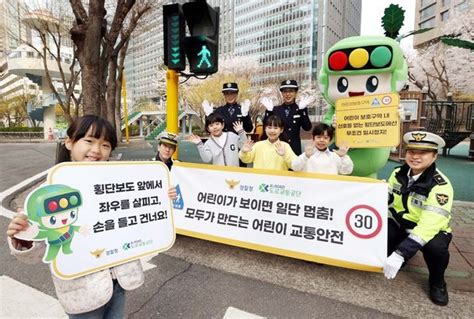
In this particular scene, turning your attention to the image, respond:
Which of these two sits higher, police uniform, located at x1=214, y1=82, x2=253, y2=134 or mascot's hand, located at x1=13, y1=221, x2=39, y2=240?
police uniform, located at x1=214, y1=82, x2=253, y2=134

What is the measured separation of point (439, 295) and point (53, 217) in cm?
306

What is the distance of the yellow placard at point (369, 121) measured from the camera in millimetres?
3254

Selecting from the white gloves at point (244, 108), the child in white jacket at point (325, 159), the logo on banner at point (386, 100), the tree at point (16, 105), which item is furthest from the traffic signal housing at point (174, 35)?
the tree at point (16, 105)

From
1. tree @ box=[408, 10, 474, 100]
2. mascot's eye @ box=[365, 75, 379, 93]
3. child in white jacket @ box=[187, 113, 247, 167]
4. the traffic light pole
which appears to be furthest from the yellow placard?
tree @ box=[408, 10, 474, 100]

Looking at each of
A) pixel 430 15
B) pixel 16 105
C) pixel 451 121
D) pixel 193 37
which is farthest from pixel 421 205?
pixel 430 15

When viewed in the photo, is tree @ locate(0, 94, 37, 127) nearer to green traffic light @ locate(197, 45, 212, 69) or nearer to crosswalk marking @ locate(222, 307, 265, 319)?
green traffic light @ locate(197, 45, 212, 69)

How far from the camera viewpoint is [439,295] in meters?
2.62

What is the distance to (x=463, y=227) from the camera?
14.3 ft

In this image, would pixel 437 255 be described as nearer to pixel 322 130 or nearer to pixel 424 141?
pixel 424 141

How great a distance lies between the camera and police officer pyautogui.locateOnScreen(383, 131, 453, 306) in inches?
100

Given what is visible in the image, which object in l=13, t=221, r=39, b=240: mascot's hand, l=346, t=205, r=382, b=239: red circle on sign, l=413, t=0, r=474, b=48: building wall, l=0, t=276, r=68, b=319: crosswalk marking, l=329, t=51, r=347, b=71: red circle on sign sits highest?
l=413, t=0, r=474, b=48: building wall

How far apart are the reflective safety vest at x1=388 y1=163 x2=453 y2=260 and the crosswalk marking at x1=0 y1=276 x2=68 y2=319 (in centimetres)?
295

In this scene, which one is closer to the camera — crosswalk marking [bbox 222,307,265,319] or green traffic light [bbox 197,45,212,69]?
crosswalk marking [bbox 222,307,265,319]

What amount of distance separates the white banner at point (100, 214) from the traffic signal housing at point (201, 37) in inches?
100
